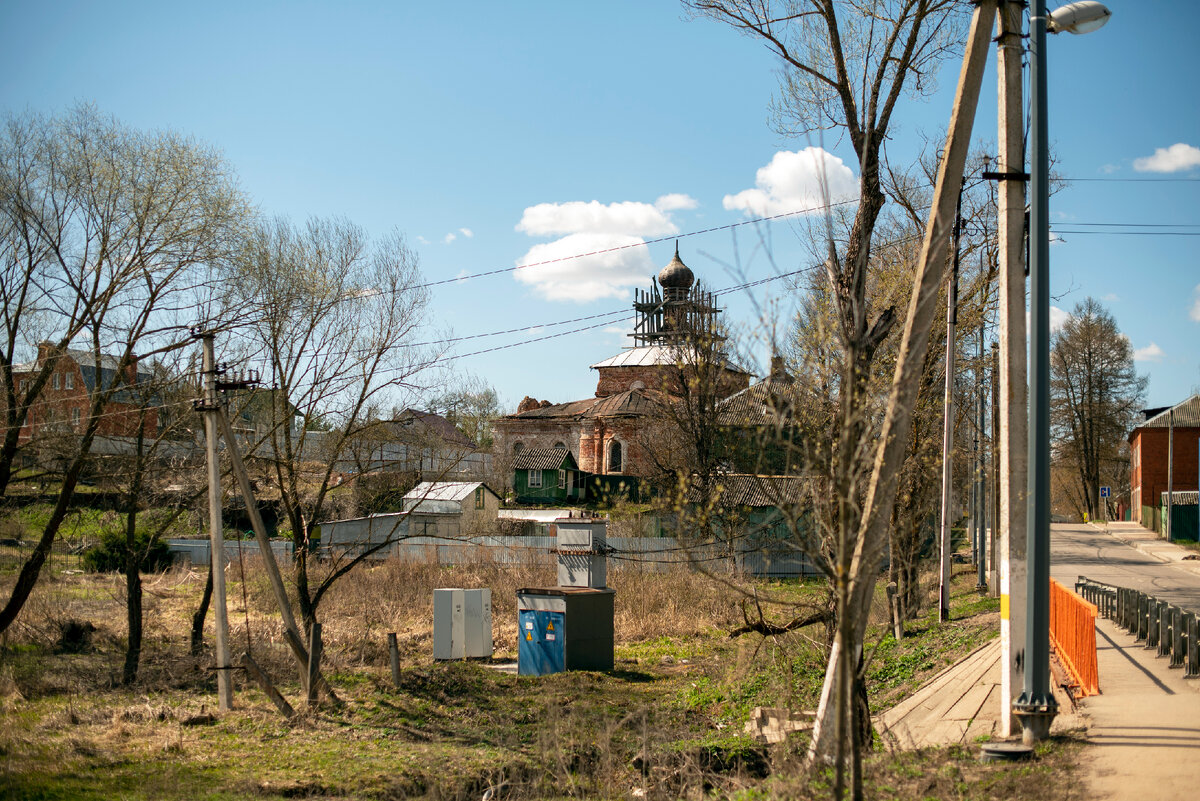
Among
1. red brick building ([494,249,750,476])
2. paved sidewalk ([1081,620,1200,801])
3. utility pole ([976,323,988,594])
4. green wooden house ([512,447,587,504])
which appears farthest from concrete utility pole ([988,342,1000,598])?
green wooden house ([512,447,587,504])

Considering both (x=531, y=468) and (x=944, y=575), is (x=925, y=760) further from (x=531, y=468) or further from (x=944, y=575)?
(x=531, y=468)

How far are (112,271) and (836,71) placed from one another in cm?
1399

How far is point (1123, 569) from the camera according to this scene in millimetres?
25594

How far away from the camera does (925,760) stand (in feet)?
24.0

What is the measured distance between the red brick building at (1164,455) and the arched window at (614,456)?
29994 mm

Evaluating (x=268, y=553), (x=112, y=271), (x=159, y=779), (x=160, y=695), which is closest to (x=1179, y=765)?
(x=159, y=779)

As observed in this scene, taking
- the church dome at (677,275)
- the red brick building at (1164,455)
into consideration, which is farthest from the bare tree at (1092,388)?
the church dome at (677,275)

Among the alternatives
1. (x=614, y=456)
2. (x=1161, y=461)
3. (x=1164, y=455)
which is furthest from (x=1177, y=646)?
(x=614, y=456)

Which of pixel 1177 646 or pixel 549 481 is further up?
pixel 549 481

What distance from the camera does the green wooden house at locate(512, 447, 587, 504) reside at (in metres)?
57.0

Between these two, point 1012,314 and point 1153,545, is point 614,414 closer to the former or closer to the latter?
point 1153,545

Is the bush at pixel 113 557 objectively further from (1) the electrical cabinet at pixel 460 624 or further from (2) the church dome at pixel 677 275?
(2) the church dome at pixel 677 275

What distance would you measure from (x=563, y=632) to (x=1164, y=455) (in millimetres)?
44981

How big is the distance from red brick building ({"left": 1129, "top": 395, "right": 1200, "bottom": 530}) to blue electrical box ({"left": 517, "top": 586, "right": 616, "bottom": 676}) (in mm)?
39706
